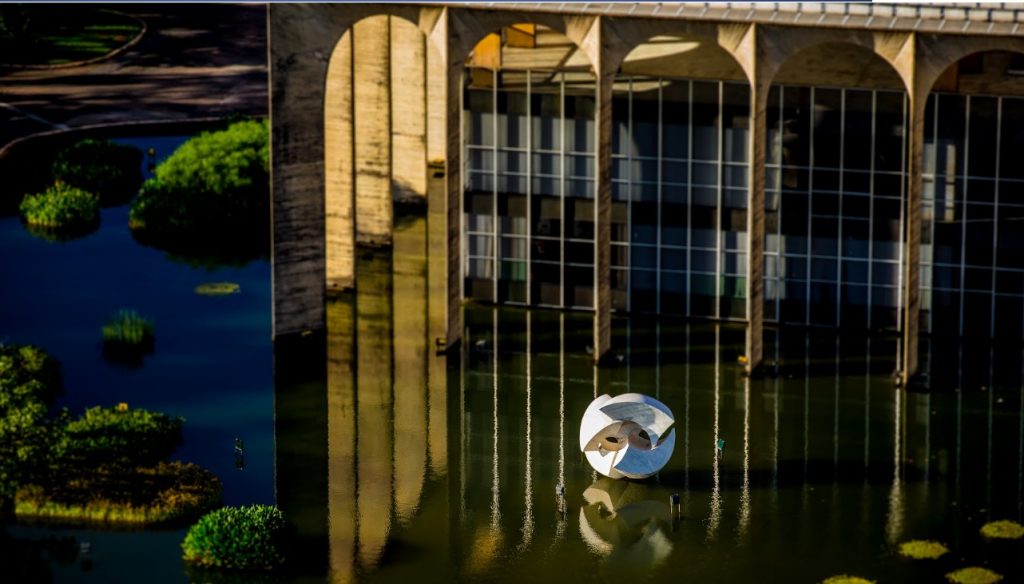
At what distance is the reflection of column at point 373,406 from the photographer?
3034 inches

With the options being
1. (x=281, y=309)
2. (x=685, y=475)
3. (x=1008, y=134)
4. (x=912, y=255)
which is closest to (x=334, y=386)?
(x=281, y=309)

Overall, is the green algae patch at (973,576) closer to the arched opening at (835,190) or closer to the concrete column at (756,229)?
the concrete column at (756,229)

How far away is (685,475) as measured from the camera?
81.9 meters

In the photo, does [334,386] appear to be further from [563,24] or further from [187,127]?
[187,127]

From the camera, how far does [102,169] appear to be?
404 feet

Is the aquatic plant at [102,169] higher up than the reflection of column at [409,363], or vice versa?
the aquatic plant at [102,169]

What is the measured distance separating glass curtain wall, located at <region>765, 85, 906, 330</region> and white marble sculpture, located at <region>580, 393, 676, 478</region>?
2008cm

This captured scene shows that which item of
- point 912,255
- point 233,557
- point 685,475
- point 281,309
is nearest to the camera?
point 233,557

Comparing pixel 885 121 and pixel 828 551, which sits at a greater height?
pixel 885 121

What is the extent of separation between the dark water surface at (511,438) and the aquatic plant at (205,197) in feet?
21.5

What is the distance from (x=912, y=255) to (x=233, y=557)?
32620 millimetres

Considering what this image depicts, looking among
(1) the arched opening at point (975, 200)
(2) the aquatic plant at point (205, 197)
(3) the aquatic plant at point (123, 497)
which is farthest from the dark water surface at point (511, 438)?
(2) the aquatic plant at point (205, 197)

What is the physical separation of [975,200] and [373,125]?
2929 cm

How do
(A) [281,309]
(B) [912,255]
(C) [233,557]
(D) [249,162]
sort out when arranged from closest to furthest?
(C) [233,557], (B) [912,255], (A) [281,309], (D) [249,162]
